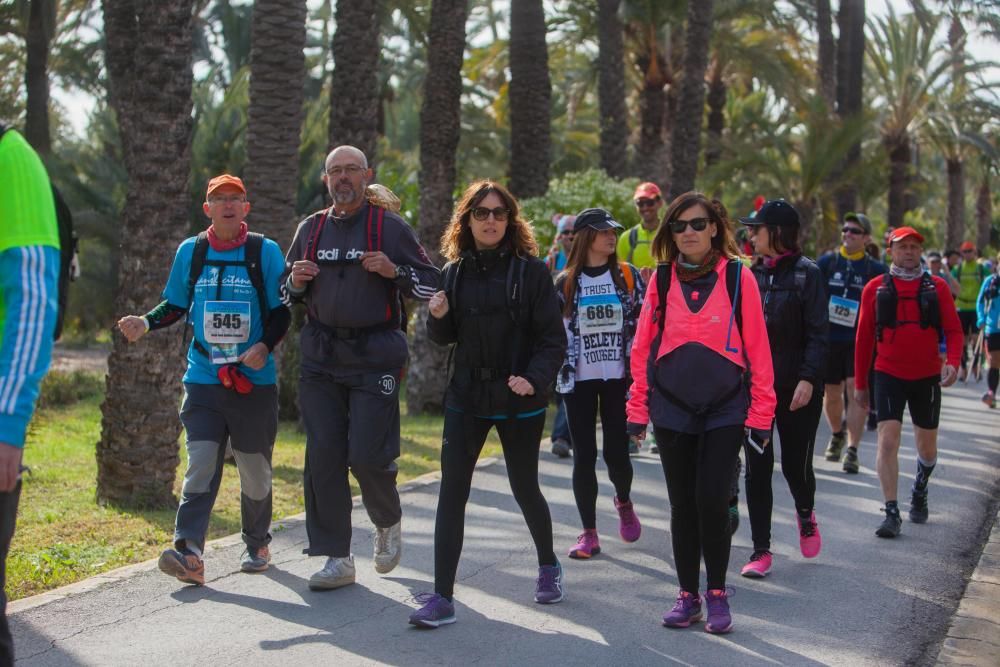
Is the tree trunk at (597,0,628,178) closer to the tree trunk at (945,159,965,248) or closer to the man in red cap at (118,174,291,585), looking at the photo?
the man in red cap at (118,174,291,585)

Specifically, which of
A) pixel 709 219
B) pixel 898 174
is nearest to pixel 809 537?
pixel 709 219

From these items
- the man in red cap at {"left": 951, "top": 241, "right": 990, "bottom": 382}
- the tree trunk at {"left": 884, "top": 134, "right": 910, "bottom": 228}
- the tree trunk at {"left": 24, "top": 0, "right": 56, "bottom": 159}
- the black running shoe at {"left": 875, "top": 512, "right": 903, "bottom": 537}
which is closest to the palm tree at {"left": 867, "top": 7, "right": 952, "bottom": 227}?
the tree trunk at {"left": 884, "top": 134, "right": 910, "bottom": 228}

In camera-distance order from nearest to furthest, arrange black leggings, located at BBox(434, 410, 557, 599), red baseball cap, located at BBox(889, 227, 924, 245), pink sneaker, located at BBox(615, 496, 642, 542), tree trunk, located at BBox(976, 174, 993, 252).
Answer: black leggings, located at BBox(434, 410, 557, 599) → pink sneaker, located at BBox(615, 496, 642, 542) → red baseball cap, located at BBox(889, 227, 924, 245) → tree trunk, located at BBox(976, 174, 993, 252)

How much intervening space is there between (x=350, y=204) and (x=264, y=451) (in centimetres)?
137

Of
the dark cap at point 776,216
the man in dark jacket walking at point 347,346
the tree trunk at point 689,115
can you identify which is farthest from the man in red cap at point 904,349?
the tree trunk at point 689,115

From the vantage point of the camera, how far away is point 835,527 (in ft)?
27.6

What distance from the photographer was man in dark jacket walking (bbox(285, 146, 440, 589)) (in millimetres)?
6328

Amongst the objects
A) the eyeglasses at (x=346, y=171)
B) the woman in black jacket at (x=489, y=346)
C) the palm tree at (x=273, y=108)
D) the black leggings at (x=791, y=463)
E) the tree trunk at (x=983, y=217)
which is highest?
the tree trunk at (x=983, y=217)

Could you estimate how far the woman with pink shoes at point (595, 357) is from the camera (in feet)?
24.1

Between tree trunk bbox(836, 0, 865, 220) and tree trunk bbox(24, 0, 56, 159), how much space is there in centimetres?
1769

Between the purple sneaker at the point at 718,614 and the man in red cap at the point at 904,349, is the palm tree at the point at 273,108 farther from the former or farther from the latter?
the purple sneaker at the point at 718,614

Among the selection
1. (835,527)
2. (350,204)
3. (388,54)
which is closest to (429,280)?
(350,204)

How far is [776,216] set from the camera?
7.24 m

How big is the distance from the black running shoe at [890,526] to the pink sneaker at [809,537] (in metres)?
0.94
